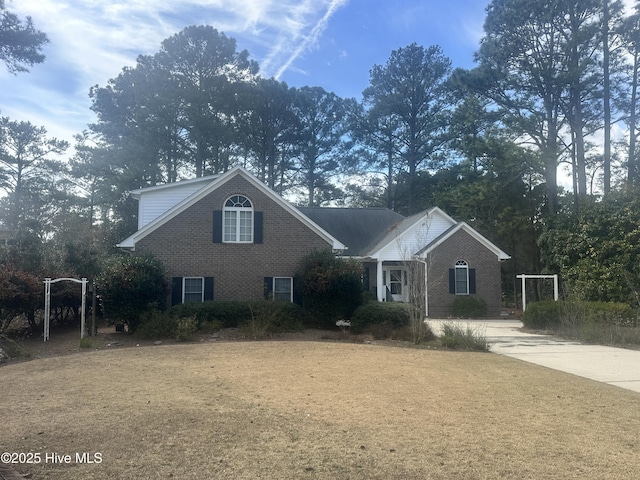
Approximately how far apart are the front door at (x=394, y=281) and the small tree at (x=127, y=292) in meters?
14.7

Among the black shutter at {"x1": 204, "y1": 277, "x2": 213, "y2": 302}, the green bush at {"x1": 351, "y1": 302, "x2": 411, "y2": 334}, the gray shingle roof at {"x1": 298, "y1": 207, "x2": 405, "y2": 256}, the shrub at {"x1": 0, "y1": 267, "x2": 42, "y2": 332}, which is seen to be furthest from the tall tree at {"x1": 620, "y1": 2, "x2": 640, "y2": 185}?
the shrub at {"x1": 0, "y1": 267, "x2": 42, "y2": 332}

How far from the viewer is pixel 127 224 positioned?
29.1 metres

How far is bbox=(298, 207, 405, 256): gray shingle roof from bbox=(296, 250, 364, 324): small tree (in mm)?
9550

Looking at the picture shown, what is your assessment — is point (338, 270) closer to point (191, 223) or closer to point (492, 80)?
point (191, 223)

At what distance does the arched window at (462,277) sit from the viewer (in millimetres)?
24391

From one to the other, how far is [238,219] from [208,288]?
9.62ft

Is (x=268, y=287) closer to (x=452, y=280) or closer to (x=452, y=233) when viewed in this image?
(x=452, y=280)

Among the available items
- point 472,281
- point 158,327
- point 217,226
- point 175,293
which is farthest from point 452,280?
point 158,327

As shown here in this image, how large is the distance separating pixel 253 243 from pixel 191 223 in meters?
2.49

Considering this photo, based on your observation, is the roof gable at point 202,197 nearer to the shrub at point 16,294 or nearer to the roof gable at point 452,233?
the shrub at point 16,294

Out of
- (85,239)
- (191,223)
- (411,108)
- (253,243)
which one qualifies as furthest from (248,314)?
(411,108)

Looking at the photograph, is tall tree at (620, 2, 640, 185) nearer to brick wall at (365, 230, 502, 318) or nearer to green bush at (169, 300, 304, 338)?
brick wall at (365, 230, 502, 318)

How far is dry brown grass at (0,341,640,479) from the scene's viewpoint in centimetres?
432

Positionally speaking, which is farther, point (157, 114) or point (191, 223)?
point (157, 114)
